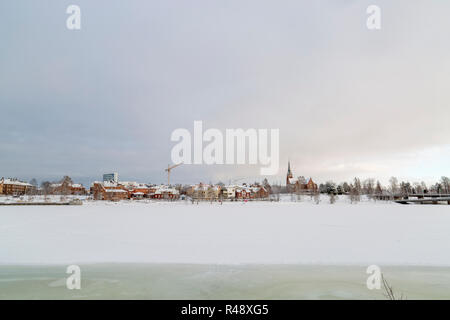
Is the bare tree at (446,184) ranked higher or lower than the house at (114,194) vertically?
higher

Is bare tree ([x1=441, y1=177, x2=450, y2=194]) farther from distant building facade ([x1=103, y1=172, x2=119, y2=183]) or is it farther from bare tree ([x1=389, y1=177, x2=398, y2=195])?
distant building facade ([x1=103, y1=172, x2=119, y2=183])

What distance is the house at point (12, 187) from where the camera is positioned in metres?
111

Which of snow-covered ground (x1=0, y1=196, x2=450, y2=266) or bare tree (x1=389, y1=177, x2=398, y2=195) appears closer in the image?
snow-covered ground (x1=0, y1=196, x2=450, y2=266)

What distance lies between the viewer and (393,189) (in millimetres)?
114500

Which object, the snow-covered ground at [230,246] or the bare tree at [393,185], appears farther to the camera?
the bare tree at [393,185]

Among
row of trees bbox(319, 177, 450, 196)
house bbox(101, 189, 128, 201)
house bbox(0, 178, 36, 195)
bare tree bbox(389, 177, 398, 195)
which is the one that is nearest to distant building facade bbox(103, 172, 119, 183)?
house bbox(0, 178, 36, 195)

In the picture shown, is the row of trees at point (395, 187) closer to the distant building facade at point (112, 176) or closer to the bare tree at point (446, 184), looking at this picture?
the bare tree at point (446, 184)

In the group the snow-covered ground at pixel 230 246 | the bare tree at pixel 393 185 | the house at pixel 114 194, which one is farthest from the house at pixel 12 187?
the bare tree at pixel 393 185

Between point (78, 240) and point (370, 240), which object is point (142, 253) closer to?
point (78, 240)

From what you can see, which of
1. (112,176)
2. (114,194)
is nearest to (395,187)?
(114,194)

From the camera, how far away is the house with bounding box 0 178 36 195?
365ft

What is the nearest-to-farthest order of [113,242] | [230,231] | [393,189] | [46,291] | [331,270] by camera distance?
[46,291], [331,270], [113,242], [230,231], [393,189]
